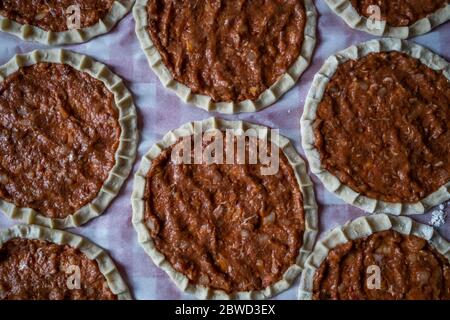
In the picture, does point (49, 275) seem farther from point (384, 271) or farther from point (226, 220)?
point (384, 271)

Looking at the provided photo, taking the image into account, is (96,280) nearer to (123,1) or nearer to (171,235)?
(171,235)

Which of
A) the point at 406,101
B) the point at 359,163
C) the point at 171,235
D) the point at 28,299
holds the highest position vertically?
the point at 406,101

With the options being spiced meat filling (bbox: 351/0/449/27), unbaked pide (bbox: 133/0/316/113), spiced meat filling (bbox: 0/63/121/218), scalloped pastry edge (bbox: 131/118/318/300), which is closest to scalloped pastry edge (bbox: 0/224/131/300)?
spiced meat filling (bbox: 0/63/121/218)

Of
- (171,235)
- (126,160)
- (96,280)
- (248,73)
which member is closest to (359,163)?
(248,73)

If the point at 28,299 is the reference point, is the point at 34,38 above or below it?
above

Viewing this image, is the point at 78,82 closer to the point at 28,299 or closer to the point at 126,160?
the point at 126,160

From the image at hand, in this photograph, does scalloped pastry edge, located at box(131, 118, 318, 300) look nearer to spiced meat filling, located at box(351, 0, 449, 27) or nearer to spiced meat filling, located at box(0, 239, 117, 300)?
spiced meat filling, located at box(0, 239, 117, 300)
